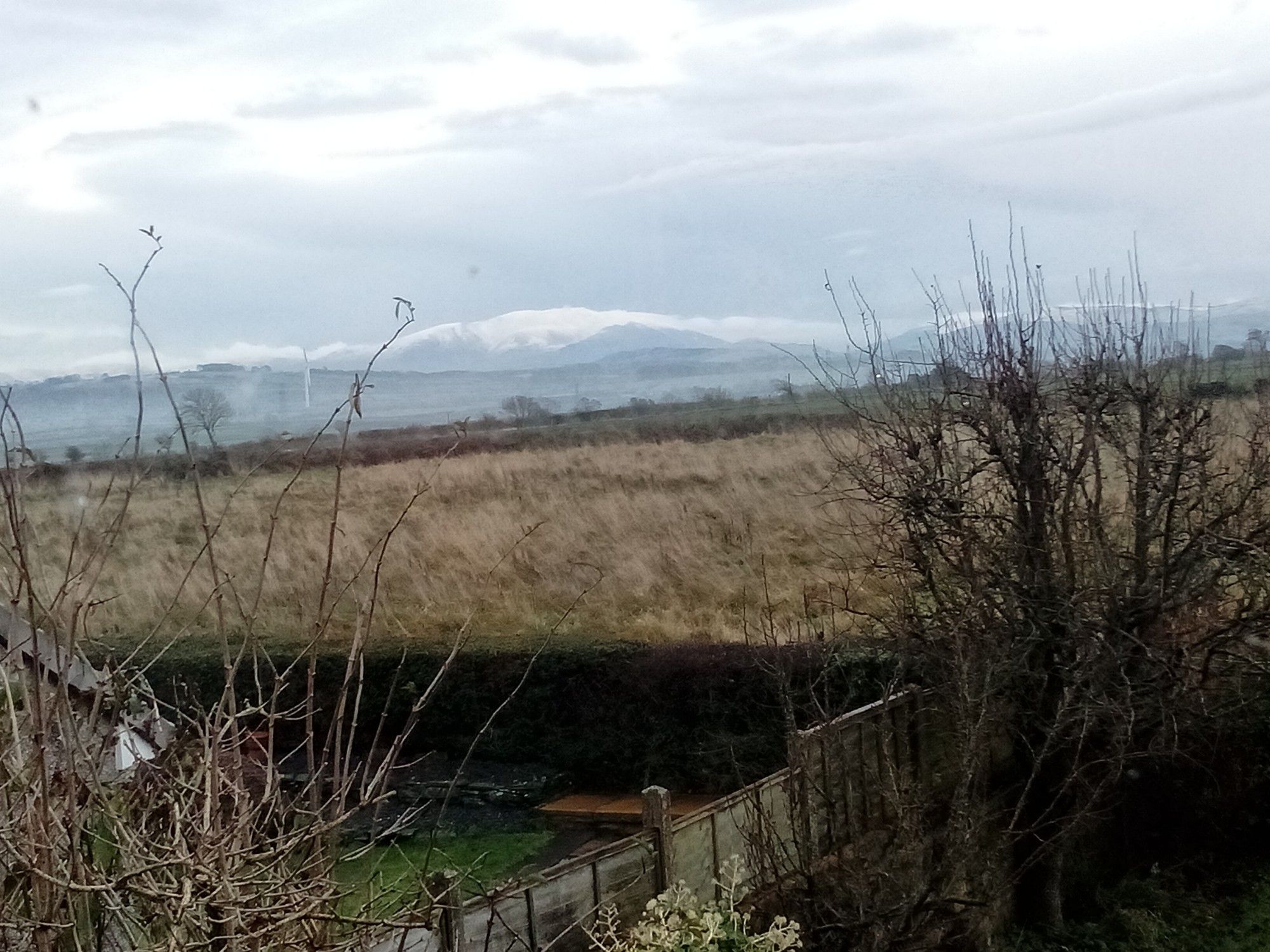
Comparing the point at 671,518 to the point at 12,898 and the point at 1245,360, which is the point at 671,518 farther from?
the point at 12,898

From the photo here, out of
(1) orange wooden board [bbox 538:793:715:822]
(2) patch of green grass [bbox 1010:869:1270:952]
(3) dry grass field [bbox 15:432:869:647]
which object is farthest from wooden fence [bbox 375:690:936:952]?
(1) orange wooden board [bbox 538:793:715:822]

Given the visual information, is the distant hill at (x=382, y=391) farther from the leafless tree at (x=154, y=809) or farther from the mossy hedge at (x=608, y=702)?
the mossy hedge at (x=608, y=702)

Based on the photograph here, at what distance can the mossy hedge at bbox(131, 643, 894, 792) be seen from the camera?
11.7 meters

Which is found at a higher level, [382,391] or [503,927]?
[382,391]

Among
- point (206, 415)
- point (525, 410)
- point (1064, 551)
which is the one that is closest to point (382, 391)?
point (206, 415)

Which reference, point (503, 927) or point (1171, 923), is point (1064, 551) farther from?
point (503, 927)

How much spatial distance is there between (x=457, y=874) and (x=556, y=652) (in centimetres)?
997

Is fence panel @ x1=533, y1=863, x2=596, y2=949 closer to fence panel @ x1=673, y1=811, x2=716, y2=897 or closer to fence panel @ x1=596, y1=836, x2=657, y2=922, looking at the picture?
fence panel @ x1=596, y1=836, x2=657, y2=922

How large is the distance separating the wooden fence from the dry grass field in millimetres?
1504

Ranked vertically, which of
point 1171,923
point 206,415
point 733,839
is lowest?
point 1171,923

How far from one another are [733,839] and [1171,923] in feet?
14.8

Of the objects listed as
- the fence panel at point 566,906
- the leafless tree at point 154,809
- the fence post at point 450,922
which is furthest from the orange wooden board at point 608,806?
the leafless tree at point 154,809

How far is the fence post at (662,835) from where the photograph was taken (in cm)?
622

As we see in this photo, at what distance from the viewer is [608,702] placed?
12.8 meters
